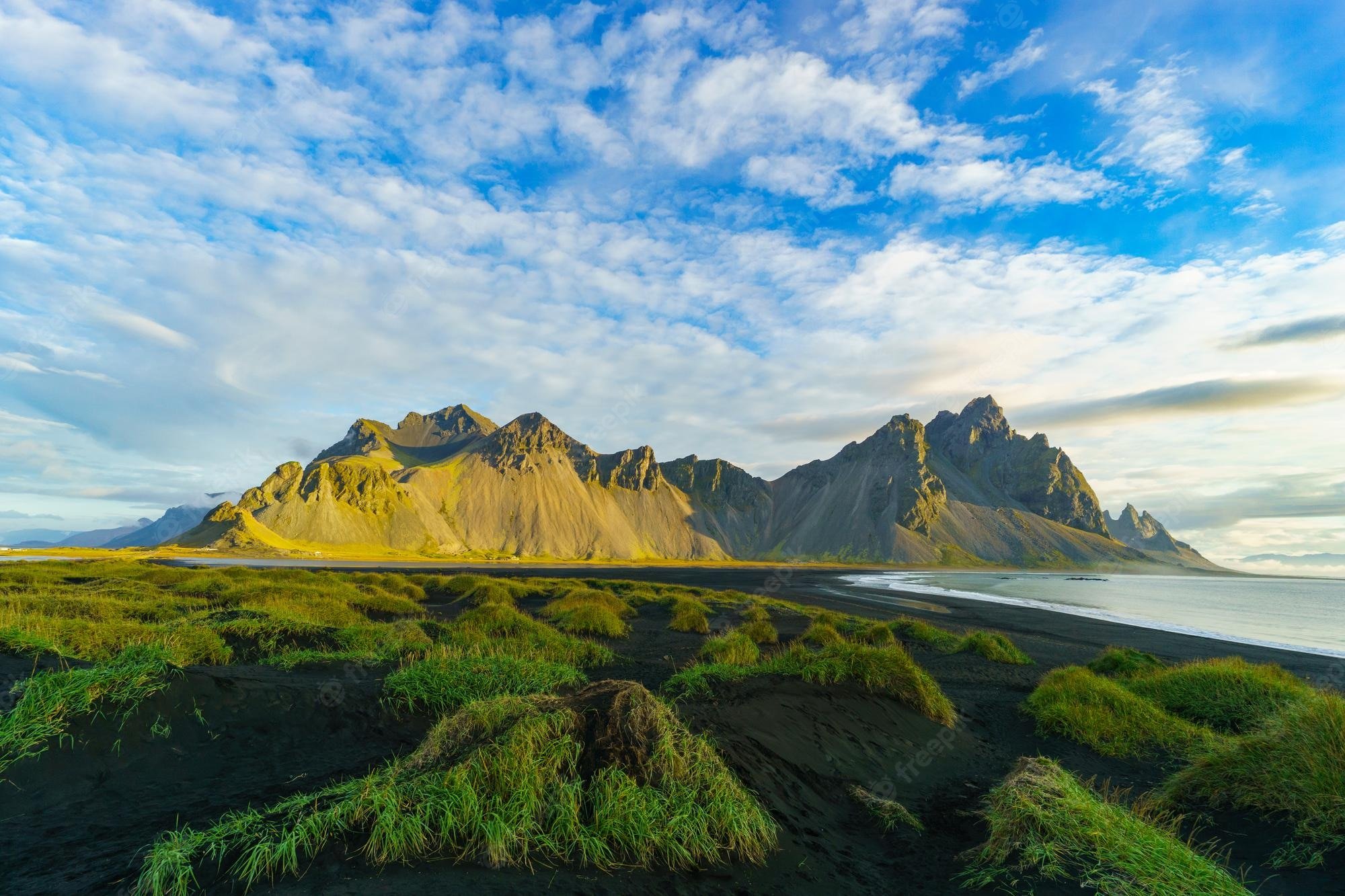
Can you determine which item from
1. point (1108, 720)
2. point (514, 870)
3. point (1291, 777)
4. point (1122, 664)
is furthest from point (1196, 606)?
point (514, 870)

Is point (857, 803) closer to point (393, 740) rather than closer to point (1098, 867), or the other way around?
point (1098, 867)

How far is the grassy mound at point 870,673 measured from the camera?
39.2ft

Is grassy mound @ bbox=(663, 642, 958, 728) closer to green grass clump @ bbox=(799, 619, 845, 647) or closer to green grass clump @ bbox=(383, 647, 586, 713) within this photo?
green grass clump @ bbox=(383, 647, 586, 713)

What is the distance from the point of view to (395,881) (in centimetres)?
475

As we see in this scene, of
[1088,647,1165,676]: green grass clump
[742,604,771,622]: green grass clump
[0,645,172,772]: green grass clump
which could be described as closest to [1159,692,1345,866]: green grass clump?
[1088,647,1165,676]: green grass clump

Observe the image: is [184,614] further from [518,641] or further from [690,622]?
[690,622]

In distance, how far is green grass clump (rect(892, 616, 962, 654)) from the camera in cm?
2283

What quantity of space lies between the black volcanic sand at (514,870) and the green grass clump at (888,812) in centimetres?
17

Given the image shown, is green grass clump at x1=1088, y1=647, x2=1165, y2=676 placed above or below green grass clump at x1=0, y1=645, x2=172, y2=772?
below

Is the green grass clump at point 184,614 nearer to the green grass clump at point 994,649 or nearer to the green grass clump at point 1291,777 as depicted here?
the green grass clump at point 1291,777

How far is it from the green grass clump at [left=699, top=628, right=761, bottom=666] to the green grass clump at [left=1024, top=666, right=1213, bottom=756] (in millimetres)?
6713

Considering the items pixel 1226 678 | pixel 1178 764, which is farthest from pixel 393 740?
pixel 1226 678

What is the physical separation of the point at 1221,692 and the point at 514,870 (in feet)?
54.1

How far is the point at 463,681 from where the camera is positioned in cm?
1039
